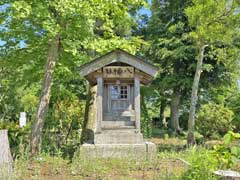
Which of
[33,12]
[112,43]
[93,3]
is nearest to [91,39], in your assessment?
[112,43]

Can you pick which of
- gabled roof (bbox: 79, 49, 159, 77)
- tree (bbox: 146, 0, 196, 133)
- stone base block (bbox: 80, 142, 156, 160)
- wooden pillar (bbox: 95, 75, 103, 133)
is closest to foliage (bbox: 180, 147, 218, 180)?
stone base block (bbox: 80, 142, 156, 160)

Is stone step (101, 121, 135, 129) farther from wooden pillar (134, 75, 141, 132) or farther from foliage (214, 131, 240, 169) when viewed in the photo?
foliage (214, 131, 240, 169)

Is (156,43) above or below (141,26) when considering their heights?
below

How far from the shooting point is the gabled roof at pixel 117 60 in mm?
8859

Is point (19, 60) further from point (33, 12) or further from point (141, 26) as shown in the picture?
point (141, 26)

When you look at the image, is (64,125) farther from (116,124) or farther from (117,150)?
(117,150)

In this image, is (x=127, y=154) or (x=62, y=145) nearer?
(x=127, y=154)

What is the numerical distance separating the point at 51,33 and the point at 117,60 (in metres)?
1.99

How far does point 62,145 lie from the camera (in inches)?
439

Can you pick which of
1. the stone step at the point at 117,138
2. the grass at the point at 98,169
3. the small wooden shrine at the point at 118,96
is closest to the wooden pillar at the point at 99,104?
the small wooden shrine at the point at 118,96

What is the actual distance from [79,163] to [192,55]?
485 inches

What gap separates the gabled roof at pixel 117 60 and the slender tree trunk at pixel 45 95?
1.00 m

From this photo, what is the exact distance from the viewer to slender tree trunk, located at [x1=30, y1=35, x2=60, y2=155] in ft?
29.5

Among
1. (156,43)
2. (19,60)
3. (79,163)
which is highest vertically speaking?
(156,43)
